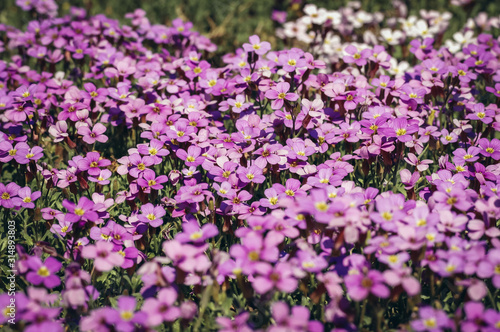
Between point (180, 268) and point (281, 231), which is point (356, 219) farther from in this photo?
point (180, 268)

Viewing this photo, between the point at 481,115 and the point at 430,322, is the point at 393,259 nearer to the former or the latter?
the point at 430,322

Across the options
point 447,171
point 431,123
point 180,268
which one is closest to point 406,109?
point 431,123

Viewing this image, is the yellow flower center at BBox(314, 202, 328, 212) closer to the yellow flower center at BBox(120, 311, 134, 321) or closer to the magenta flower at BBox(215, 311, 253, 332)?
the magenta flower at BBox(215, 311, 253, 332)

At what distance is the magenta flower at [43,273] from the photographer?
2094 millimetres

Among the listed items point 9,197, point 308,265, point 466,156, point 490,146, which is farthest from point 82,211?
point 490,146

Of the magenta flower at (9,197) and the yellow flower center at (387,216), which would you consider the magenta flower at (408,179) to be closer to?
the yellow flower center at (387,216)

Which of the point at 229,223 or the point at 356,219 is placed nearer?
the point at 356,219

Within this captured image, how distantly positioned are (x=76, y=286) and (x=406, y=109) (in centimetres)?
258

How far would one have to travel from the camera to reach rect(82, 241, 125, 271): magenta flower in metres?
2.14

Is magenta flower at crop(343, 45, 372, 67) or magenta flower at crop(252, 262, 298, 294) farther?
magenta flower at crop(343, 45, 372, 67)

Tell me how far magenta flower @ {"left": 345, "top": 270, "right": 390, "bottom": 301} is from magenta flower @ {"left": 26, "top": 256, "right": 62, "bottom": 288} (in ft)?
4.48

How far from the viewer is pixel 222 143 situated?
3.15 m

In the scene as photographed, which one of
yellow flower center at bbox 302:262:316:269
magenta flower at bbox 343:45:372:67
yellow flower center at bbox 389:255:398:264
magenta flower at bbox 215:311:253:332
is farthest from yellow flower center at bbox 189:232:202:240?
magenta flower at bbox 343:45:372:67

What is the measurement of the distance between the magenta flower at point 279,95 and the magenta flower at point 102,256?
1536mm
